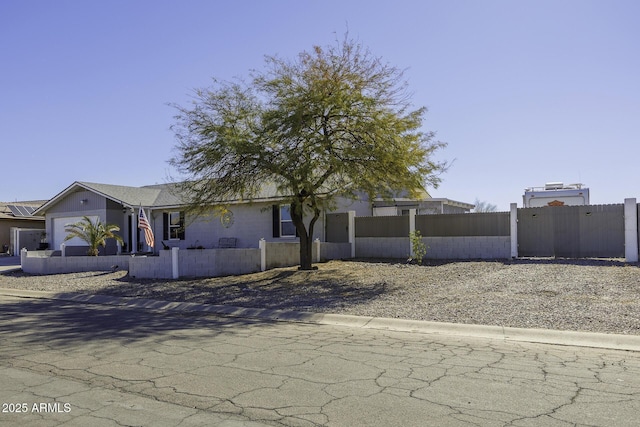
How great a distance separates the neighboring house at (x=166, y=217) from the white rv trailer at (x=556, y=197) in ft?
21.2

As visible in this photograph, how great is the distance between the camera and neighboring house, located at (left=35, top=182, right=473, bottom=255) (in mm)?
25109

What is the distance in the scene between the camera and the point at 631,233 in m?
17.6

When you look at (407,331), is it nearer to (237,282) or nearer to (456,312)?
(456,312)

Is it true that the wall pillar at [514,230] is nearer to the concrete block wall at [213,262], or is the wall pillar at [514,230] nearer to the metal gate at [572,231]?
the metal gate at [572,231]

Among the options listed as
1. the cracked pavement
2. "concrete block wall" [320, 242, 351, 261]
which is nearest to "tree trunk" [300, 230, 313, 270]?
"concrete block wall" [320, 242, 351, 261]

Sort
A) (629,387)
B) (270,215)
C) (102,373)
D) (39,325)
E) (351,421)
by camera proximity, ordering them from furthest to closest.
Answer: (270,215) → (39,325) → (102,373) → (629,387) → (351,421)

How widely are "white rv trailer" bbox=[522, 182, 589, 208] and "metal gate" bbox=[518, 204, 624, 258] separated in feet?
5.43

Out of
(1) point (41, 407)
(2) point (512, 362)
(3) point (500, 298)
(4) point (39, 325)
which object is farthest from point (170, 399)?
(3) point (500, 298)

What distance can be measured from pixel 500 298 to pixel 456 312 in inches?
72.2

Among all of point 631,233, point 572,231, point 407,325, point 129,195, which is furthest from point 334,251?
point 129,195

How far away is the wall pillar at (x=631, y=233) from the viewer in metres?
17.5

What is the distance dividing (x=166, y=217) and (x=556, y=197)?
61.2 feet

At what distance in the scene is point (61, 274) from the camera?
22.3 m

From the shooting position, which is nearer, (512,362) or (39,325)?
(512,362)
